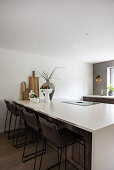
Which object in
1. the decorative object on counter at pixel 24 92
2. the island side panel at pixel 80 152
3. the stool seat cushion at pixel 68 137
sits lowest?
the island side panel at pixel 80 152

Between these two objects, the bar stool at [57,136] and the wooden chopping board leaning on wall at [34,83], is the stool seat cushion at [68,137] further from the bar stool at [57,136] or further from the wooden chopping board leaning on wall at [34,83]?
the wooden chopping board leaning on wall at [34,83]

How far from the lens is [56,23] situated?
1896 millimetres

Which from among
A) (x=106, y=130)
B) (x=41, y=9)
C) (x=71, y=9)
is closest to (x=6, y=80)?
(x=41, y=9)

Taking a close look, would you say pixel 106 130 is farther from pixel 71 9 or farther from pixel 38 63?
pixel 38 63

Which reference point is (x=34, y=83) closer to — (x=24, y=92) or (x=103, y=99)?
(x=24, y=92)

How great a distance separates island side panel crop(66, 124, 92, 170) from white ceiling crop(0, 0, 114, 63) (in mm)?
1581

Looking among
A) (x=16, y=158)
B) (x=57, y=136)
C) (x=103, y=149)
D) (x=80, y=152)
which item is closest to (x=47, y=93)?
(x=16, y=158)

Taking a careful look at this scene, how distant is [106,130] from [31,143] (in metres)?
1.87

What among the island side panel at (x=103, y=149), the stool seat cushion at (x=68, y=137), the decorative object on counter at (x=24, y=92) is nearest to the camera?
the island side panel at (x=103, y=149)

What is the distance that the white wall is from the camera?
10.3 ft

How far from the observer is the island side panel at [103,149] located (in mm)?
1158

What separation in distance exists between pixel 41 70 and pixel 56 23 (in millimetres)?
1979

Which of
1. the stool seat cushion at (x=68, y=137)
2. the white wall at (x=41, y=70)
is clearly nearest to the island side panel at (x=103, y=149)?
the stool seat cushion at (x=68, y=137)

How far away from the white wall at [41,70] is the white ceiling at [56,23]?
535mm
